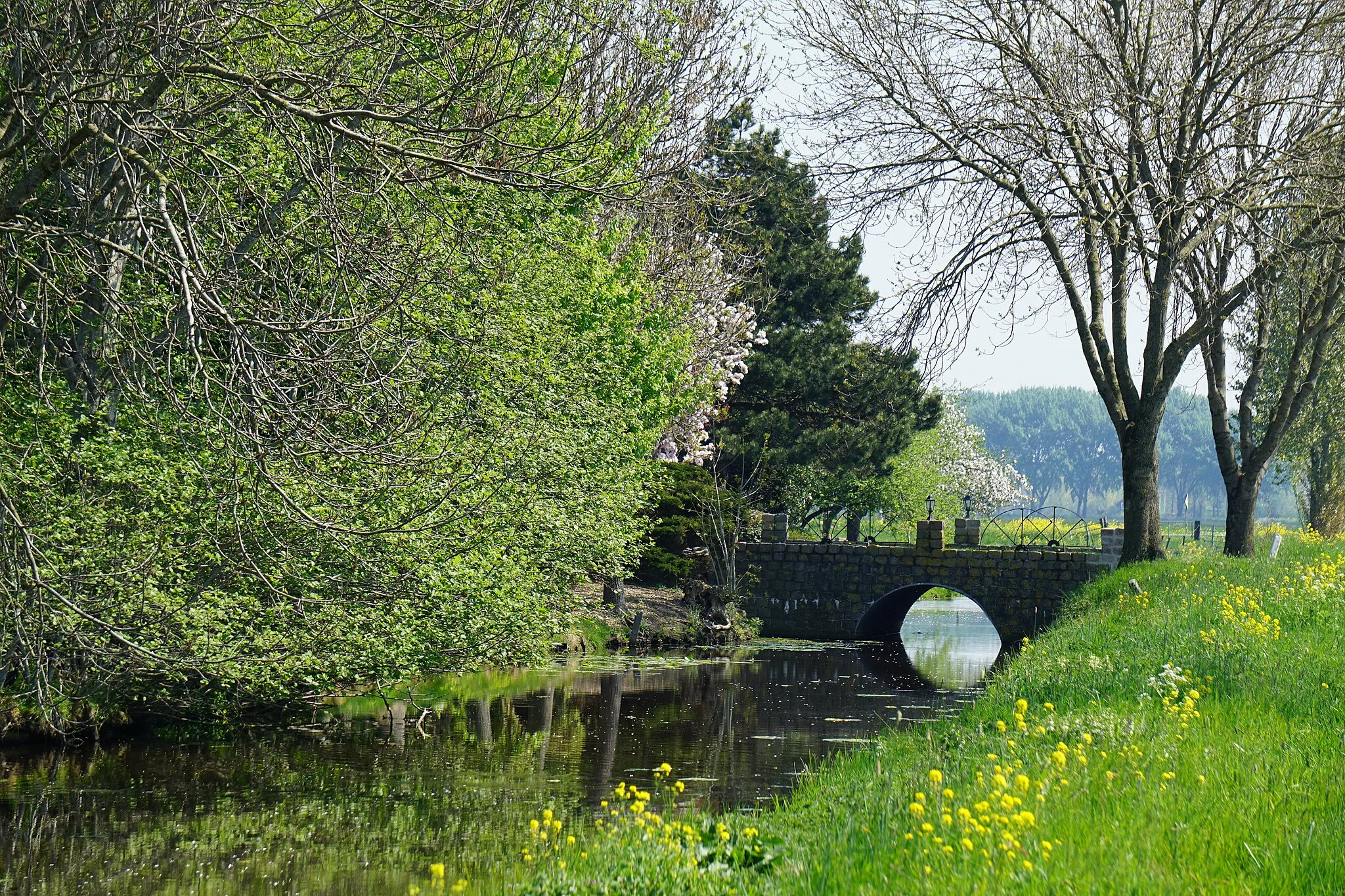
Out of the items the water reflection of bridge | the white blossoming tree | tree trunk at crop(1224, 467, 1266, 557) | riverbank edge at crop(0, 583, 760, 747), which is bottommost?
the water reflection of bridge

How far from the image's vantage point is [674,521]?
2859cm

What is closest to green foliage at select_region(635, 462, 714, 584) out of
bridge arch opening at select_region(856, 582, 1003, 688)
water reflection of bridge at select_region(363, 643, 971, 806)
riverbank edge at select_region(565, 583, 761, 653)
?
riverbank edge at select_region(565, 583, 761, 653)

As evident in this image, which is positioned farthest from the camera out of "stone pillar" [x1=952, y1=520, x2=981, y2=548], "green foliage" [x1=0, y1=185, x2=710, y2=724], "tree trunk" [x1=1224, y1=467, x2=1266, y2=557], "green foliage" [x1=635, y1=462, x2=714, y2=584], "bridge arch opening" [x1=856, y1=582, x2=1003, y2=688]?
"stone pillar" [x1=952, y1=520, x2=981, y2=548]

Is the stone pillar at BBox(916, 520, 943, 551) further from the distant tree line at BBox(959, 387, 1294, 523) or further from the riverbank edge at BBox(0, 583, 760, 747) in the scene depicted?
the distant tree line at BBox(959, 387, 1294, 523)

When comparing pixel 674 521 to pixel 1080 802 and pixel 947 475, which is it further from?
pixel 947 475

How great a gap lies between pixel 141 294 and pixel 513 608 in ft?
19.3

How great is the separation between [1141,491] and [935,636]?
562 inches

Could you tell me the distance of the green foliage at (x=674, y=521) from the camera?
28.2m

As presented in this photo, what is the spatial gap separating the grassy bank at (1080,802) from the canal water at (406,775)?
1.18 meters

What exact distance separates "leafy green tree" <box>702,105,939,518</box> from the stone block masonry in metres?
3.94

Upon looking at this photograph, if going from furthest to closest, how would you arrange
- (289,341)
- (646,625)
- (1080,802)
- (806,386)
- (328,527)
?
1. (806,386)
2. (646,625)
3. (289,341)
4. (328,527)
5. (1080,802)

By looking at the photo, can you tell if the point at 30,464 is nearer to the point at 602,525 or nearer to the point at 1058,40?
the point at 602,525

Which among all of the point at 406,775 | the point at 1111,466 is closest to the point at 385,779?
the point at 406,775

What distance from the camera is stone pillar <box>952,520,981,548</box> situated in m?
29.4
